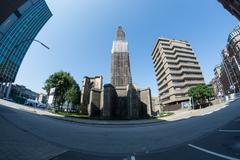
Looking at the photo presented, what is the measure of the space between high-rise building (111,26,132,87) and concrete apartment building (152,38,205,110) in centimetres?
2674

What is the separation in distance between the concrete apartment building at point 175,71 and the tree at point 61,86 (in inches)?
1762

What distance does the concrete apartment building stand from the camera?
6619 cm

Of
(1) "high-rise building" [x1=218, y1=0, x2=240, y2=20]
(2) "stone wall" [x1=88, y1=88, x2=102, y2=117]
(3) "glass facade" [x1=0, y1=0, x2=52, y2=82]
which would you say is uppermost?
(3) "glass facade" [x1=0, y1=0, x2=52, y2=82]

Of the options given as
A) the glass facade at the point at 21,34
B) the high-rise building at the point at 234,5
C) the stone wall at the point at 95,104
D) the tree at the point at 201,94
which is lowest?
the stone wall at the point at 95,104

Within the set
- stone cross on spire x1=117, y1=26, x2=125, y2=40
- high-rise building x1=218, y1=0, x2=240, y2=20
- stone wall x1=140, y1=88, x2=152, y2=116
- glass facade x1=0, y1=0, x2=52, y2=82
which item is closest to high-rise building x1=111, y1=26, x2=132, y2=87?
stone cross on spire x1=117, y1=26, x2=125, y2=40

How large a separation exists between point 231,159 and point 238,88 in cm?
9331

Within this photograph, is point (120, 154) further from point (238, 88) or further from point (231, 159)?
point (238, 88)

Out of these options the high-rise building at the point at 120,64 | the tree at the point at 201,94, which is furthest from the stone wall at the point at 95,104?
the tree at the point at 201,94

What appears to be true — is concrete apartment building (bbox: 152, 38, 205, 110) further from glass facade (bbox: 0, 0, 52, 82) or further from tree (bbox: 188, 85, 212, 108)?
glass facade (bbox: 0, 0, 52, 82)

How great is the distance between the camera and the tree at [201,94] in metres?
49.8

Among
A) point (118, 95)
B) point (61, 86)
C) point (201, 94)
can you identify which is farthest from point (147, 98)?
point (61, 86)

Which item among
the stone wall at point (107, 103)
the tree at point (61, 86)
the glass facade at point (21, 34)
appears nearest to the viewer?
the stone wall at point (107, 103)

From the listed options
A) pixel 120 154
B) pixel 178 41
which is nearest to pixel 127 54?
pixel 178 41

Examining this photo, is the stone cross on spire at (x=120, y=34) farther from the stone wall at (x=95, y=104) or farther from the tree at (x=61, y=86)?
the stone wall at (x=95, y=104)
